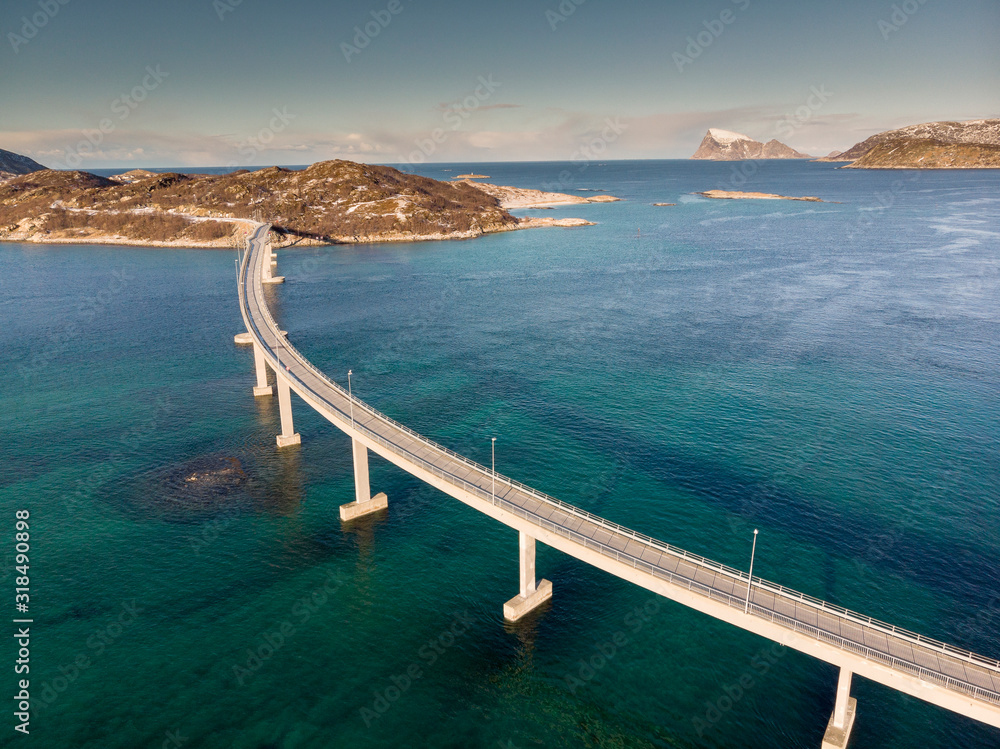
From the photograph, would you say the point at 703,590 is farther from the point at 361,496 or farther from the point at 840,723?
the point at 361,496

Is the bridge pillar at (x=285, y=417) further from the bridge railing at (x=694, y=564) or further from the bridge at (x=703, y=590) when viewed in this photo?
the bridge railing at (x=694, y=564)

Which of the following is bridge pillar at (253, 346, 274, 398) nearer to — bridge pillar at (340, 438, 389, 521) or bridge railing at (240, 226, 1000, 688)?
bridge railing at (240, 226, 1000, 688)

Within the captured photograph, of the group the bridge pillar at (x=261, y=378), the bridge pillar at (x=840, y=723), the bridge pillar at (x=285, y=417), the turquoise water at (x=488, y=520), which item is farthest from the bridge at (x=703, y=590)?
the bridge pillar at (x=261, y=378)

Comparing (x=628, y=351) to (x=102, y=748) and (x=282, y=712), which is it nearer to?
(x=282, y=712)

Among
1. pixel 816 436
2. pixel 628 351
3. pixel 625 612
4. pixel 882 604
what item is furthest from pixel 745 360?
pixel 625 612

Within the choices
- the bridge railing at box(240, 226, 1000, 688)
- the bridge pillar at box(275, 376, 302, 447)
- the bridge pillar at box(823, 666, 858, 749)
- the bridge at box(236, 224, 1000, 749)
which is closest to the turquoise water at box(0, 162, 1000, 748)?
the bridge pillar at box(823, 666, 858, 749)

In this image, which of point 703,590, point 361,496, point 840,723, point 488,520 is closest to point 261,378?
point 361,496
